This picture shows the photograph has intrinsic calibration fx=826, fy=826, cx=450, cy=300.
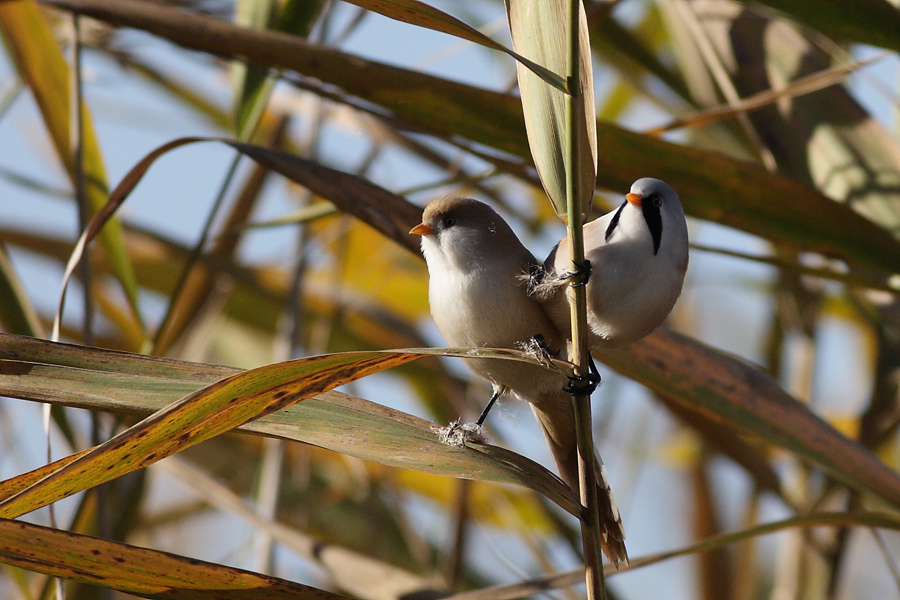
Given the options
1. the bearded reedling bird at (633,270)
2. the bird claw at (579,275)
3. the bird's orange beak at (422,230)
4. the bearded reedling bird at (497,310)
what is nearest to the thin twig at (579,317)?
the bird claw at (579,275)

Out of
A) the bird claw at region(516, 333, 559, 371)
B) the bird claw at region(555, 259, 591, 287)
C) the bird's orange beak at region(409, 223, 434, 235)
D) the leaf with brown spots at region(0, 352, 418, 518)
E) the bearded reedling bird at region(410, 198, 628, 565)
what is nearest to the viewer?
the leaf with brown spots at region(0, 352, 418, 518)

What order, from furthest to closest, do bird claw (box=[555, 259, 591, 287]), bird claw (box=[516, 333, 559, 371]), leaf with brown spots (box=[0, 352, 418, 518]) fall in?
bird claw (box=[516, 333, 559, 371]) < bird claw (box=[555, 259, 591, 287]) < leaf with brown spots (box=[0, 352, 418, 518])

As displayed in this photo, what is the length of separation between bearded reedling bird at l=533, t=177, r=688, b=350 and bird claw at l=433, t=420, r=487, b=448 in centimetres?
20

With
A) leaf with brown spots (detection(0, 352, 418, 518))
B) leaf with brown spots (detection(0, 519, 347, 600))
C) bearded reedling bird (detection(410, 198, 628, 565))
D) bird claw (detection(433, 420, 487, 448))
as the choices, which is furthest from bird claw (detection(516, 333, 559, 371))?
leaf with brown spots (detection(0, 519, 347, 600))

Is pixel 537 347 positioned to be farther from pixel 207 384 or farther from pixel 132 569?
pixel 132 569

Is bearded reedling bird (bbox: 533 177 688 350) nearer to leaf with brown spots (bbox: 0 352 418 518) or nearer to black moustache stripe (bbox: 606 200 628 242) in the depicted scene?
black moustache stripe (bbox: 606 200 628 242)

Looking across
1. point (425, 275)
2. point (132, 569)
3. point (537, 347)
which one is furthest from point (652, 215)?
point (425, 275)

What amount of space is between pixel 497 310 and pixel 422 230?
257mm

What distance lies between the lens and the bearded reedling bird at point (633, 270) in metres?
1.07

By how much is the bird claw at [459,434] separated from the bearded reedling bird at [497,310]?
0.11 meters

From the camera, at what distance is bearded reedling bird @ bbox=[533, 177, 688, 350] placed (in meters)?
1.07

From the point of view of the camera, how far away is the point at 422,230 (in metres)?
1.39

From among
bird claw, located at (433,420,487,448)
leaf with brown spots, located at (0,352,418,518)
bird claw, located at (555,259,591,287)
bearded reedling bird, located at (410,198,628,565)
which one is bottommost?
leaf with brown spots, located at (0,352,418,518)

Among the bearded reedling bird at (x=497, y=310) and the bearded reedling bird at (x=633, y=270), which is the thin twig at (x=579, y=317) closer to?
the bearded reedling bird at (x=633, y=270)
